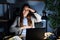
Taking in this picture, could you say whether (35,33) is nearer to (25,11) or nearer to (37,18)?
(37,18)

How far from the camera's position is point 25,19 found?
1585mm

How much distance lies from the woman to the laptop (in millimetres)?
44

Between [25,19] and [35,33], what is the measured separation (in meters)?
0.19

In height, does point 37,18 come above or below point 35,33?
above

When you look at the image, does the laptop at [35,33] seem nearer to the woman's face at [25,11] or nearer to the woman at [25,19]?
the woman at [25,19]

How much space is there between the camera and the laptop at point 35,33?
1604 mm

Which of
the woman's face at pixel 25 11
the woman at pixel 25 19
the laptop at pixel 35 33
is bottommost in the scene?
the laptop at pixel 35 33

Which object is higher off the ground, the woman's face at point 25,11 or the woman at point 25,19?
the woman's face at point 25,11

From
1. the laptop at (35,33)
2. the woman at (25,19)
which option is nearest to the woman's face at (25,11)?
the woman at (25,19)

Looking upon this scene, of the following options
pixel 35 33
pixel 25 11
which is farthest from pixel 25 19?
pixel 35 33

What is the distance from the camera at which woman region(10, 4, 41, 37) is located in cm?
158

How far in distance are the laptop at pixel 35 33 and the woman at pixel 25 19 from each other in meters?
0.04

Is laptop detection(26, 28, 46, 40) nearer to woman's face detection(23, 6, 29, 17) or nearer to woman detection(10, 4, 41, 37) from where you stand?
woman detection(10, 4, 41, 37)

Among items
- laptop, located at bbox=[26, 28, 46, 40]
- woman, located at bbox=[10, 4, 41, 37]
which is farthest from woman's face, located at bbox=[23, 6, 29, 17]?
laptop, located at bbox=[26, 28, 46, 40]
